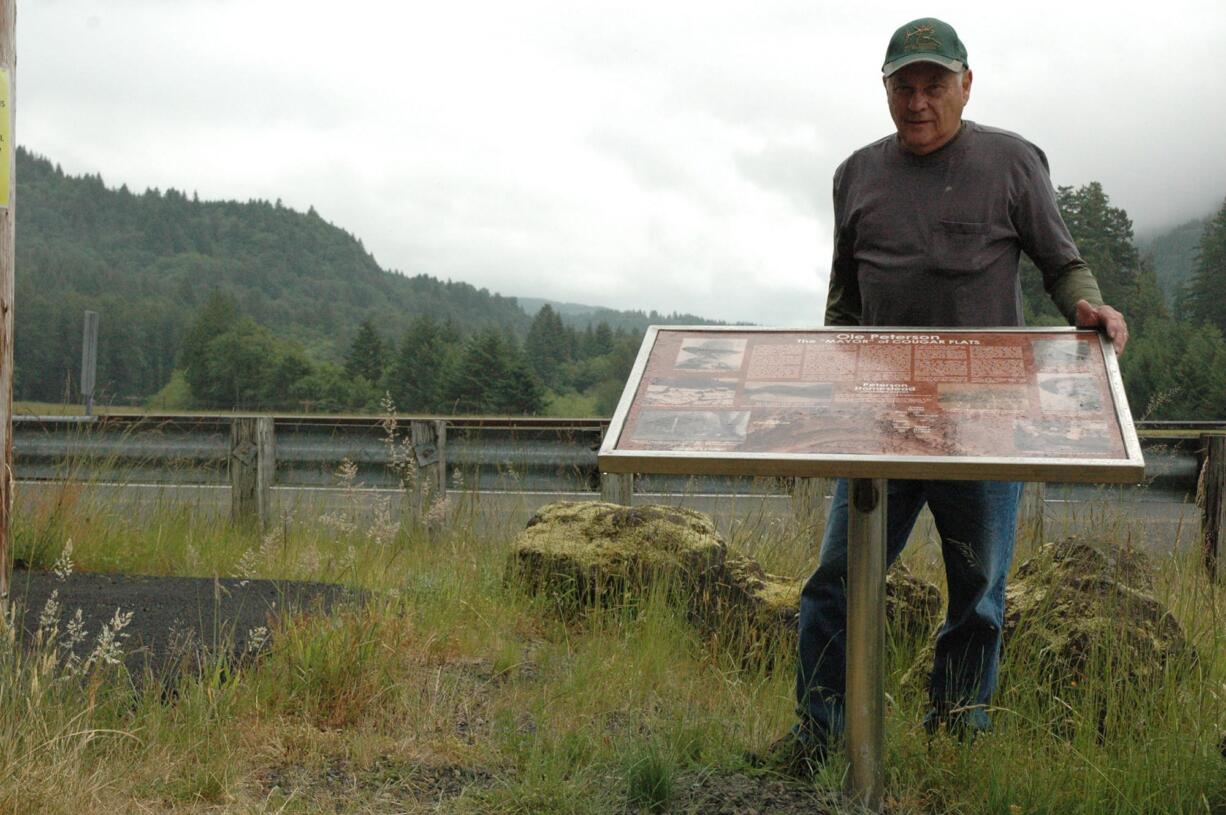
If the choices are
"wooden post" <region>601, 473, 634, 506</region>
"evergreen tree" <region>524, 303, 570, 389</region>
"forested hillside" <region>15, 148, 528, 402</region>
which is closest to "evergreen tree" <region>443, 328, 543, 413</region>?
"evergreen tree" <region>524, 303, 570, 389</region>

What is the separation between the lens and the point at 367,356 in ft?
68.6

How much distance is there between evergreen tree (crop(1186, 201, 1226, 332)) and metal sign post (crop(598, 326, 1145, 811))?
1812cm

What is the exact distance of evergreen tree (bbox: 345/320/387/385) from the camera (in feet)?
67.6

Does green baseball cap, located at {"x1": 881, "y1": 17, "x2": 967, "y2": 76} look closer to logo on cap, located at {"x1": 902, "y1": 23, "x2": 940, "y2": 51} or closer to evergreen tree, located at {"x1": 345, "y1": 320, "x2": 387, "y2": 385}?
logo on cap, located at {"x1": 902, "y1": 23, "x2": 940, "y2": 51}

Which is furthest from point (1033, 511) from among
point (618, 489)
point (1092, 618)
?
point (1092, 618)

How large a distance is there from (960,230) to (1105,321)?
1.64 ft

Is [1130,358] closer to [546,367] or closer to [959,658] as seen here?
[546,367]

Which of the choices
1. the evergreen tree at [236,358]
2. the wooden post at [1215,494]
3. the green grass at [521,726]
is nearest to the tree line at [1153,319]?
the wooden post at [1215,494]

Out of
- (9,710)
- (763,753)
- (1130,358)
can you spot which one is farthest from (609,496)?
(1130,358)

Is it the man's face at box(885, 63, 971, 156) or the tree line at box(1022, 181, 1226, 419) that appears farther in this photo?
the tree line at box(1022, 181, 1226, 419)

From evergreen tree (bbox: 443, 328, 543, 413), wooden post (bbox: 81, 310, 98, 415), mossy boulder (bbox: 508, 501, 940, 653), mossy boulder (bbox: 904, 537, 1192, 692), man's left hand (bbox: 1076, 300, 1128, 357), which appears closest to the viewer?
man's left hand (bbox: 1076, 300, 1128, 357)

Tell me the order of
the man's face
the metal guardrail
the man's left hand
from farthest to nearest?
the metal guardrail, the man's face, the man's left hand

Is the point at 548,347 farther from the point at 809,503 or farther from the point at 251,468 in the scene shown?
the point at 809,503

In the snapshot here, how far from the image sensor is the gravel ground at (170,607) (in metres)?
4.05
